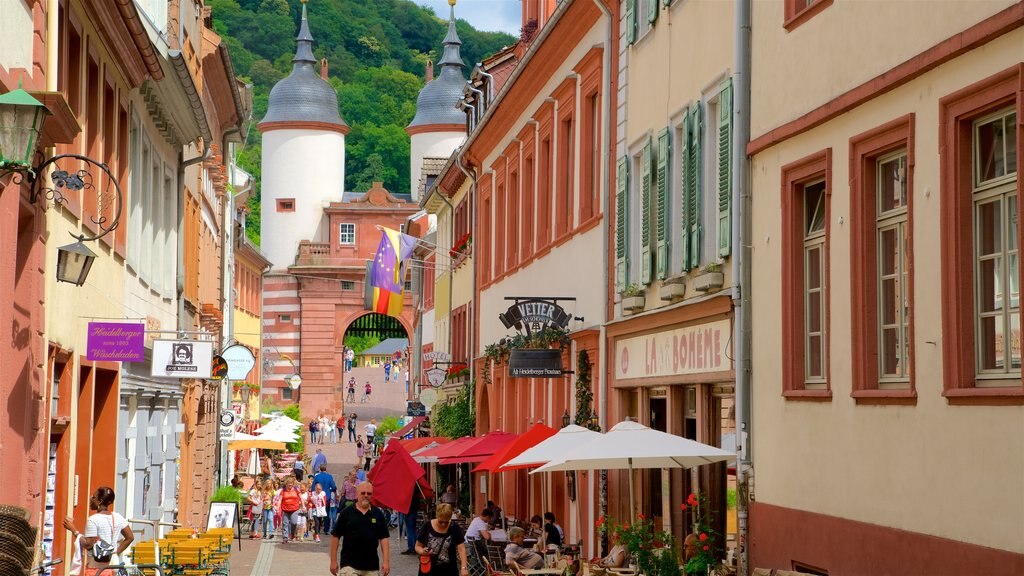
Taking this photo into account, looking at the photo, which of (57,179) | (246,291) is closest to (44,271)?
(57,179)

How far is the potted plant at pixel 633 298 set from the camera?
17.8 m

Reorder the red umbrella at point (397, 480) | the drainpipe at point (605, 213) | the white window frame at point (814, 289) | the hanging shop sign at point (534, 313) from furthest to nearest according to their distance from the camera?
the red umbrella at point (397, 480) < the hanging shop sign at point (534, 313) < the drainpipe at point (605, 213) < the white window frame at point (814, 289)

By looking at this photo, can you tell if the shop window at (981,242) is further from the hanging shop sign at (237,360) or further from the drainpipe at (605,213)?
the hanging shop sign at (237,360)

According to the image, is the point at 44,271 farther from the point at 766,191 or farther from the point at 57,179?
the point at 766,191

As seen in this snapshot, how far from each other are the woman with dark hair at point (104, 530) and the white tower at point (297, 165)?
65180 mm

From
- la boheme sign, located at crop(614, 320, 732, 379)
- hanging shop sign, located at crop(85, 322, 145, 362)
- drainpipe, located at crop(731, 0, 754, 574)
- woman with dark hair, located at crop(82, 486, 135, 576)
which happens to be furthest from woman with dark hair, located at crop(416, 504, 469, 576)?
hanging shop sign, located at crop(85, 322, 145, 362)

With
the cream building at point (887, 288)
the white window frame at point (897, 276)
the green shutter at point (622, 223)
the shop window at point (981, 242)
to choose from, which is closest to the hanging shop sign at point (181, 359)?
the green shutter at point (622, 223)

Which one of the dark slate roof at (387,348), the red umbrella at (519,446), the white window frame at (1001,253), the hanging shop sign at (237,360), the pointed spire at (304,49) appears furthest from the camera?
the dark slate roof at (387,348)

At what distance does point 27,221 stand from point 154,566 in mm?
4999

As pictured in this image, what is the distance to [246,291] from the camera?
64625 mm

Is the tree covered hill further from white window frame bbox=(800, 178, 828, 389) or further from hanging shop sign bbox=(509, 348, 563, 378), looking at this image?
white window frame bbox=(800, 178, 828, 389)

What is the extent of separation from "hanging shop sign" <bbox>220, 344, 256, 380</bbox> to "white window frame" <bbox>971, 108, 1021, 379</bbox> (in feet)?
74.2

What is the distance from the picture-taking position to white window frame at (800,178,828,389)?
39.2ft

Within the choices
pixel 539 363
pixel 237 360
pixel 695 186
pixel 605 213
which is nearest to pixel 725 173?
pixel 695 186
